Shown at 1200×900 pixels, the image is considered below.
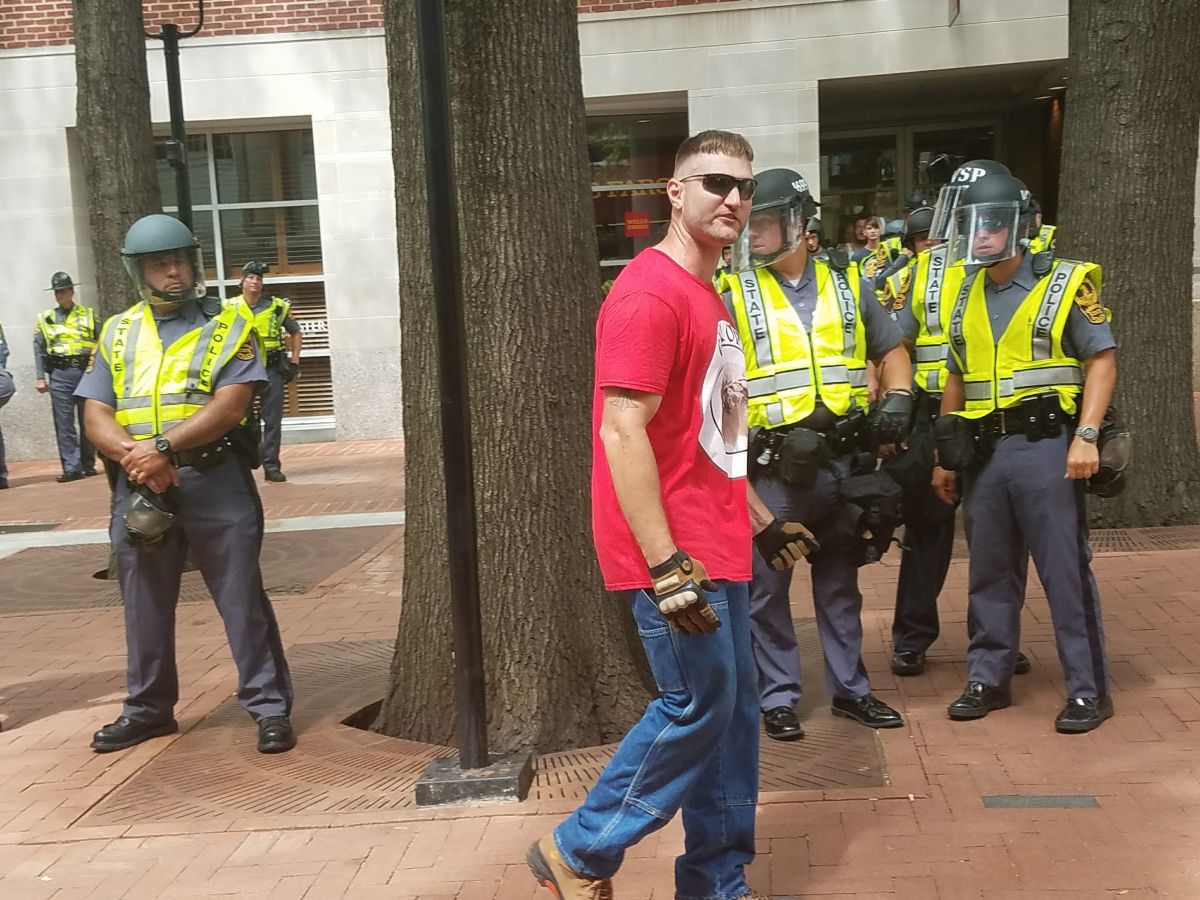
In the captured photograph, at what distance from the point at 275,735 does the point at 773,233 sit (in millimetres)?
2727

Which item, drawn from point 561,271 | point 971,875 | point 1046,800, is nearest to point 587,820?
point 971,875

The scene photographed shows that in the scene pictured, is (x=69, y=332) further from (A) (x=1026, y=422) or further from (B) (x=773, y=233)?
(A) (x=1026, y=422)

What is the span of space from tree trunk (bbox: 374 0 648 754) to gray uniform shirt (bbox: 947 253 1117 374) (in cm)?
151

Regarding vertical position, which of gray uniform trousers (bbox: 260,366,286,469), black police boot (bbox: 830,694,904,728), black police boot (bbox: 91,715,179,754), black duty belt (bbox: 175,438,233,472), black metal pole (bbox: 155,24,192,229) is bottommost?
black police boot (bbox: 91,715,179,754)

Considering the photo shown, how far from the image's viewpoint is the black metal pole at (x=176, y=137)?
1009 centimetres

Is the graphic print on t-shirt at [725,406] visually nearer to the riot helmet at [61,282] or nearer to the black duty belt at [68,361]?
the black duty belt at [68,361]

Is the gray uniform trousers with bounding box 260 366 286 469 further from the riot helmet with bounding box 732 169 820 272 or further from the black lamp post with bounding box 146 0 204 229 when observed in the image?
the riot helmet with bounding box 732 169 820 272

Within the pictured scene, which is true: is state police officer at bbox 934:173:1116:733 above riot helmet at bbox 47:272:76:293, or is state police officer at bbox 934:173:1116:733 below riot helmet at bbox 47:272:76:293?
below

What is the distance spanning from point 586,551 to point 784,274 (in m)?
1.28

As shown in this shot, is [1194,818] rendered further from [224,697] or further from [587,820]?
[224,697]

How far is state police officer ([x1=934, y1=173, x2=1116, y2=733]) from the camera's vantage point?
505 cm

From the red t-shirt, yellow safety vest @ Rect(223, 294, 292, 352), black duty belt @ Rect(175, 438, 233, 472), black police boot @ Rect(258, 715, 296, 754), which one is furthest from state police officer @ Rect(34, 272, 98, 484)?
the red t-shirt

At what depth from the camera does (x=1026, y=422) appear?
16.8ft

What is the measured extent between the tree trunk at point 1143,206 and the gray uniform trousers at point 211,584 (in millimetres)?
5391
